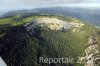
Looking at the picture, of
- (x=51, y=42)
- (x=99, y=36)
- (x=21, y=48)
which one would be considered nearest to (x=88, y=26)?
(x=99, y=36)

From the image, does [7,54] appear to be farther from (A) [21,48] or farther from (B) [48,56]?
(B) [48,56]

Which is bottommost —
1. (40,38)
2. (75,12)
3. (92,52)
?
(92,52)

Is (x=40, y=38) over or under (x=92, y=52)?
over

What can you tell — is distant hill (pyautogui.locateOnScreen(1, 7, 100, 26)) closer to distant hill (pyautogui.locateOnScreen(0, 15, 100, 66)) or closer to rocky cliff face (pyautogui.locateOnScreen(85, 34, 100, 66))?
distant hill (pyautogui.locateOnScreen(0, 15, 100, 66))

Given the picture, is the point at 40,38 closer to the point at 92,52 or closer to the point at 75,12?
the point at 75,12

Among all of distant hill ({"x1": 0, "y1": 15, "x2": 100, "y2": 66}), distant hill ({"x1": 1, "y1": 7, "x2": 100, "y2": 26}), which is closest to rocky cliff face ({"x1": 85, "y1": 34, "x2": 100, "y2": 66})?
distant hill ({"x1": 0, "y1": 15, "x2": 100, "y2": 66})

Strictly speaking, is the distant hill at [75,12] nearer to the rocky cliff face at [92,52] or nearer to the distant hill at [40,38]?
the distant hill at [40,38]

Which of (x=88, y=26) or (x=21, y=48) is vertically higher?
(x=88, y=26)

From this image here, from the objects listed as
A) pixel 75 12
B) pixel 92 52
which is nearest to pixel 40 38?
pixel 75 12
